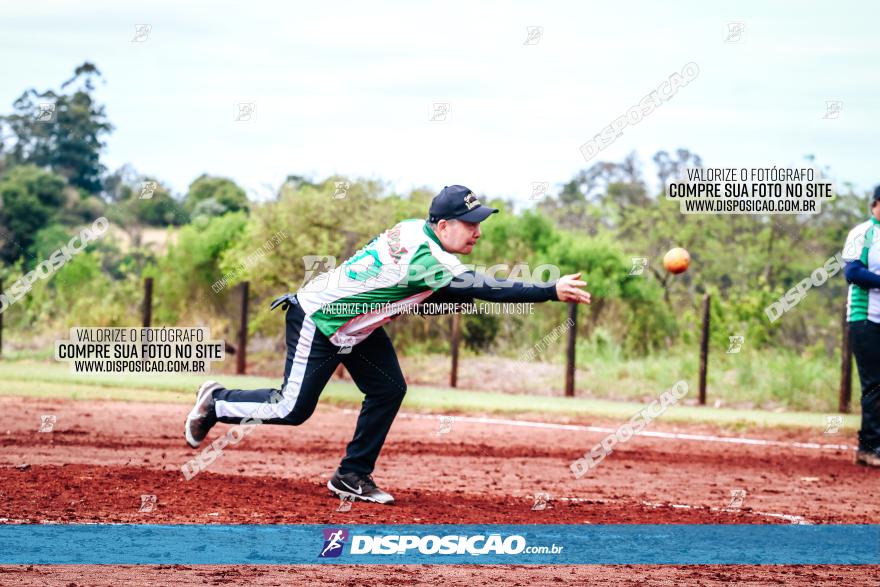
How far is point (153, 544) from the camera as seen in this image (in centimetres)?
627

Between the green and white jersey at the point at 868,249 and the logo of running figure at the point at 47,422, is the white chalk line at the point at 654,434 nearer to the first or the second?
the green and white jersey at the point at 868,249

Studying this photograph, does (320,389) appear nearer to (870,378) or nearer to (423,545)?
(423,545)

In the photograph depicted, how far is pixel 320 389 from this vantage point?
7672 millimetres

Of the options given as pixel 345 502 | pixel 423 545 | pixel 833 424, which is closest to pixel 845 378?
pixel 833 424

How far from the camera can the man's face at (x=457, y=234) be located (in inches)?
295

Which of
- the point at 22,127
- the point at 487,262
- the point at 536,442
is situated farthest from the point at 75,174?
the point at 536,442

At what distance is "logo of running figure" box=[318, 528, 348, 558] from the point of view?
628cm

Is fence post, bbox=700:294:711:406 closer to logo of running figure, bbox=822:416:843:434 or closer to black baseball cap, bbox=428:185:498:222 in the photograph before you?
logo of running figure, bbox=822:416:843:434

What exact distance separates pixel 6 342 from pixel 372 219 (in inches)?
360

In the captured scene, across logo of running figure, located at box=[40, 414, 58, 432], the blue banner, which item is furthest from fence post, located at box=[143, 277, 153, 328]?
the blue banner

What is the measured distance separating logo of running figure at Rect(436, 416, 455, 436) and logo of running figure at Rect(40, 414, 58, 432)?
13.8 feet

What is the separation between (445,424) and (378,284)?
683 centimetres

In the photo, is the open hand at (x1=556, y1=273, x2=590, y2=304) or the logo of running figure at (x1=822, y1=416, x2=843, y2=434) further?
the logo of running figure at (x1=822, y1=416, x2=843, y2=434)

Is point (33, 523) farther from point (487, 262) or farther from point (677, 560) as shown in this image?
point (487, 262)
